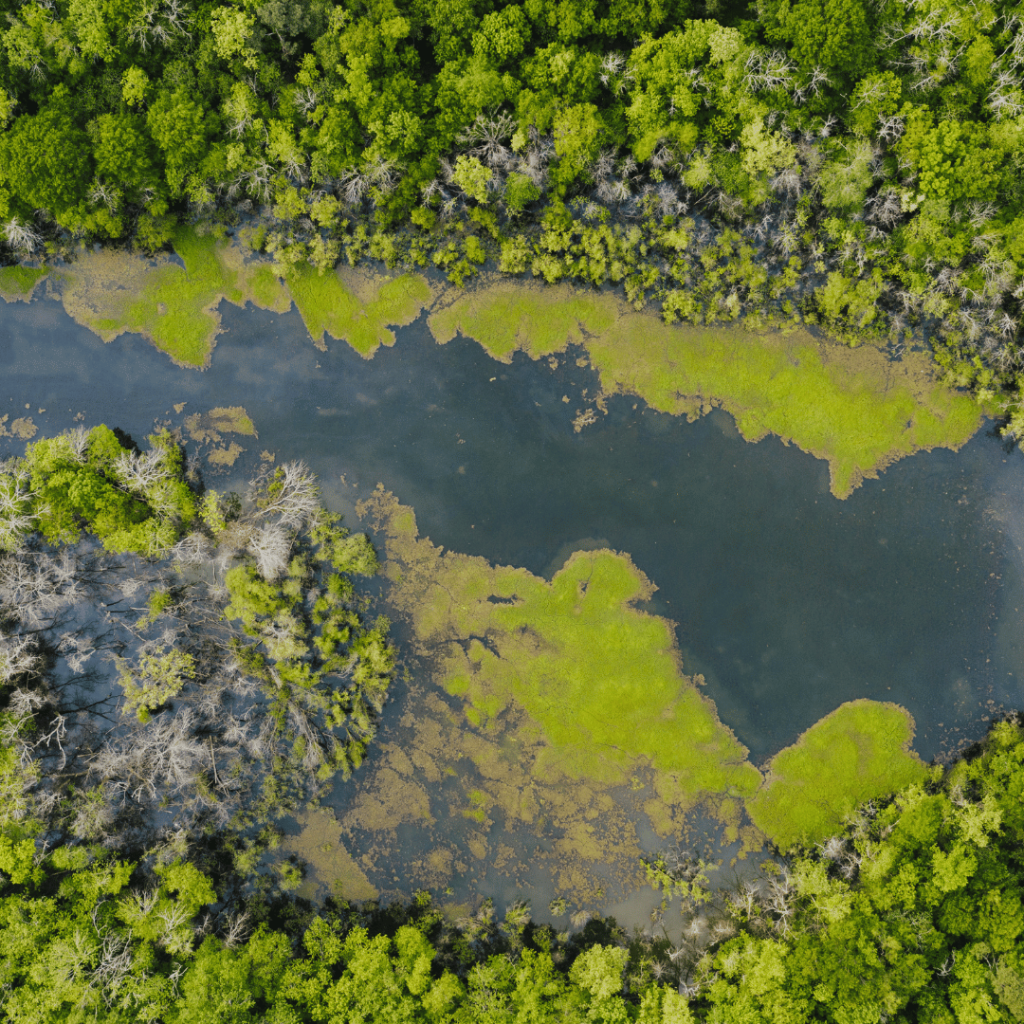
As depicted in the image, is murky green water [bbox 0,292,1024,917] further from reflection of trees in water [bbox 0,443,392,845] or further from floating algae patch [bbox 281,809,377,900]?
floating algae patch [bbox 281,809,377,900]

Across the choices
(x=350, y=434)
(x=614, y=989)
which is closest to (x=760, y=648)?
Answer: (x=614, y=989)

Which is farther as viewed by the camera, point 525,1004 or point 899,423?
point 899,423

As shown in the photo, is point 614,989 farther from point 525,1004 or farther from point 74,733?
point 74,733

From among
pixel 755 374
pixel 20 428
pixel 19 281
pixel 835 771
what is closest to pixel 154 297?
pixel 19 281

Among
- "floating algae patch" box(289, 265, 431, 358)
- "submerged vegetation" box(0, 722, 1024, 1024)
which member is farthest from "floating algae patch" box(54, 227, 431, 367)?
"submerged vegetation" box(0, 722, 1024, 1024)

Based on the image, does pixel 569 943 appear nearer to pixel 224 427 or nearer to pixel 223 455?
pixel 223 455
